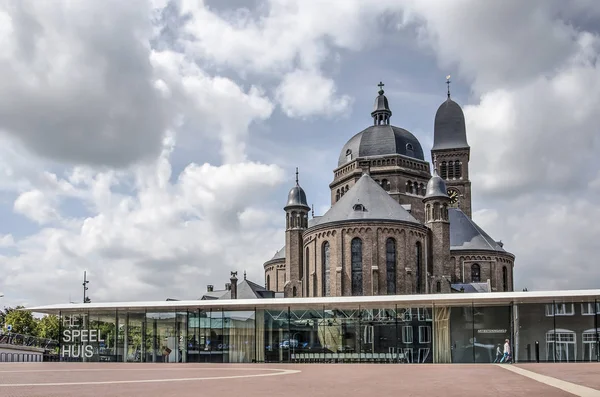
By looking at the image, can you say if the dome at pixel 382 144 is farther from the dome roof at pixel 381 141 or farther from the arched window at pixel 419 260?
the arched window at pixel 419 260

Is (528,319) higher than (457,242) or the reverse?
the reverse

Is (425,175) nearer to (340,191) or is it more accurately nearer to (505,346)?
(340,191)

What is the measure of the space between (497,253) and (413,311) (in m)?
40.1

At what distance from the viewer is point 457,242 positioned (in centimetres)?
7712

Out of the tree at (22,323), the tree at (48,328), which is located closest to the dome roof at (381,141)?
the tree at (48,328)

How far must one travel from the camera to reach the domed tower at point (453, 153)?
299 ft

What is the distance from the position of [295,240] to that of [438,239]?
14211 mm

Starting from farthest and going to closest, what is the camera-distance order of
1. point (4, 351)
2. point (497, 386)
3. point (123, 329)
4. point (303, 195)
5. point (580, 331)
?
1. point (303, 195)
2. point (4, 351)
3. point (123, 329)
4. point (580, 331)
5. point (497, 386)

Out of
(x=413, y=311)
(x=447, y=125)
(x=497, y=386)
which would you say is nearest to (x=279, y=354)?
(x=413, y=311)

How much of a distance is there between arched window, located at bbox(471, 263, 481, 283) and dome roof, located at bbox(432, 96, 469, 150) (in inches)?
875

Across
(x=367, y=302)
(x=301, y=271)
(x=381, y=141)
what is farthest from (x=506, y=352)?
(x=381, y=141)

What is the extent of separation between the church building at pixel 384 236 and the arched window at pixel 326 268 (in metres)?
0.09

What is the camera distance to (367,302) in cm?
3900

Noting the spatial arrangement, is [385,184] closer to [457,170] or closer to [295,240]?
[295,240]
